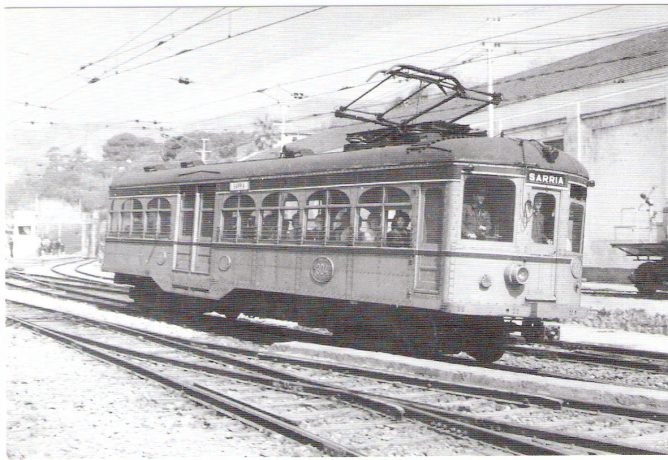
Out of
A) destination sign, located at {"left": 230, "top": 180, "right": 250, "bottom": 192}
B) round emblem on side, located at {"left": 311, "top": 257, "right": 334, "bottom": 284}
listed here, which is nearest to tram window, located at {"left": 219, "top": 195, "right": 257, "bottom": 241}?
destination sign, located at {"left": 230, "top": 180, "right": 250, "bottom": 192}

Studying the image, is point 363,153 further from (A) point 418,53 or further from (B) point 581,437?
(B) point 581,437

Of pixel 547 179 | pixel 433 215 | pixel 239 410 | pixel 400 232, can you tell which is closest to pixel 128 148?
pixel 400 232

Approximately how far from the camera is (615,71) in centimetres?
1897

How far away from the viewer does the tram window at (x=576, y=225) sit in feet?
31.6

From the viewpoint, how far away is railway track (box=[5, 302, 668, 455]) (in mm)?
5895

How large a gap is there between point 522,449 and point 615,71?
15518 millimetres

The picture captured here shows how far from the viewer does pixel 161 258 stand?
1348 cm

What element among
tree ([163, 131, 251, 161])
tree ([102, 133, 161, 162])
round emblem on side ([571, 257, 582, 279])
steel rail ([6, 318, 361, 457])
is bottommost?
steel rail ([6, 318, 361, 457])

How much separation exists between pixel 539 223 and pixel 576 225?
88 cm

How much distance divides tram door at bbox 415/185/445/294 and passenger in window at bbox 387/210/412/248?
19 centimetres

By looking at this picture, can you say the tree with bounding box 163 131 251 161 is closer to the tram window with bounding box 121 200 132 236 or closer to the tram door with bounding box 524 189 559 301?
the tram window with bounding box 121 200 132 236

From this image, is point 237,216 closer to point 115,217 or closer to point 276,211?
point 276,211

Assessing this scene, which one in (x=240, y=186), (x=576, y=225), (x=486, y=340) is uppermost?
(x=240, y=186)

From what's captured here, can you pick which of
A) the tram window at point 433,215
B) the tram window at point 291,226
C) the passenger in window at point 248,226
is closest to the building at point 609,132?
the passenger in window at point 248,226
